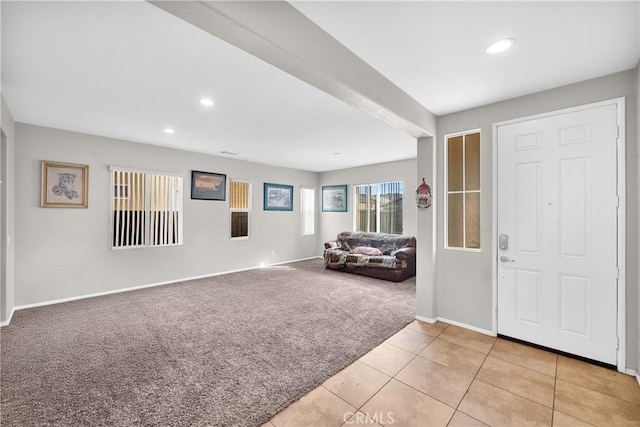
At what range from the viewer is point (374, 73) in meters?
2.22

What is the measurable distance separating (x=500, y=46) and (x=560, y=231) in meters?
1.77

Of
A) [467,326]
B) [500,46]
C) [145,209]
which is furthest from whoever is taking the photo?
[145,209]

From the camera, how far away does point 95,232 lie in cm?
419

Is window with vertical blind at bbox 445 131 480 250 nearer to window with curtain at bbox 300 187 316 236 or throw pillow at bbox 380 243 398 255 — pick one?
throw pillow at bbox 380 243 398 255

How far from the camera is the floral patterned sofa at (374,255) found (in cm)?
522

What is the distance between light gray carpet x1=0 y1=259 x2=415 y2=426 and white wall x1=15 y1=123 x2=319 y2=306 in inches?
17.0

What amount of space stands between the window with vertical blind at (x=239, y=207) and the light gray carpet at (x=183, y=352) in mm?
1920

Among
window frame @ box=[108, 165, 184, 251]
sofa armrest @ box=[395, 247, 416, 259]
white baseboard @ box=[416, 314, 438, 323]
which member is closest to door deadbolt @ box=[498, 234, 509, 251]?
white baseboard @ box=[416, 314, 438, 323]

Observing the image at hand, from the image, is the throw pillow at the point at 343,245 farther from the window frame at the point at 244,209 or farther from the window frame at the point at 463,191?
the window frame at the point at 463,191

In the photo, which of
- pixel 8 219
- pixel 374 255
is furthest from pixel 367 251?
pixel 8 219

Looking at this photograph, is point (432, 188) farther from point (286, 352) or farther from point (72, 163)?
point (72, 163)

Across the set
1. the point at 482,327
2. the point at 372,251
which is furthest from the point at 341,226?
the point at 482,327

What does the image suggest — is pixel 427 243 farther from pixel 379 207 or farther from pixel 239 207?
pixel 239 207

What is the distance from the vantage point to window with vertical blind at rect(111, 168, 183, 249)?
441cm
